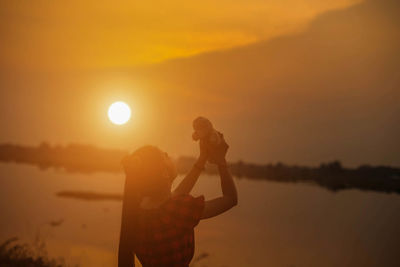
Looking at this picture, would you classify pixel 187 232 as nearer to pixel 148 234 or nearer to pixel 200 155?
pixel 148 234

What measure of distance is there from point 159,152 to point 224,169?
0.46 metres

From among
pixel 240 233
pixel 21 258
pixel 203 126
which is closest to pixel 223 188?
pixel 203 126

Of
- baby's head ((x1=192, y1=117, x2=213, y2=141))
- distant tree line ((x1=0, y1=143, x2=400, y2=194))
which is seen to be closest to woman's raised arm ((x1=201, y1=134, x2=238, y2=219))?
baby's head ((x1=192, y1=117, x2=213, y2=141))

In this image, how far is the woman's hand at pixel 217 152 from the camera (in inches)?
102

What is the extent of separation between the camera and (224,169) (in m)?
2.60

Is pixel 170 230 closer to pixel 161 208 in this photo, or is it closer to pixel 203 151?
pixel 161 208

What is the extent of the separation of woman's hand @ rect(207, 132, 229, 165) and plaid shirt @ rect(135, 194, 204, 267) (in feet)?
0.88

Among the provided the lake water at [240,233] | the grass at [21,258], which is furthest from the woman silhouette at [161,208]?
the lake water at [240,233]

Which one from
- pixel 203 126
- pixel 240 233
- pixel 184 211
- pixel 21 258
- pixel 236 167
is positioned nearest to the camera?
pixel 203 126

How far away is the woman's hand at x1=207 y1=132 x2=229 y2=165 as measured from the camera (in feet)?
8.52

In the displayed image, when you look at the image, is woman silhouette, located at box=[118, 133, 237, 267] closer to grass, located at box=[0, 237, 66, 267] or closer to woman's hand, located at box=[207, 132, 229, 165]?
woman's hand, located at box=[207, 132, 229, 165]

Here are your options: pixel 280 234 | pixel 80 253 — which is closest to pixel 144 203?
pixel 80 253

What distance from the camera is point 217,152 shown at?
260 centimetres

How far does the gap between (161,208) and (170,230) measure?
0.54 feet
